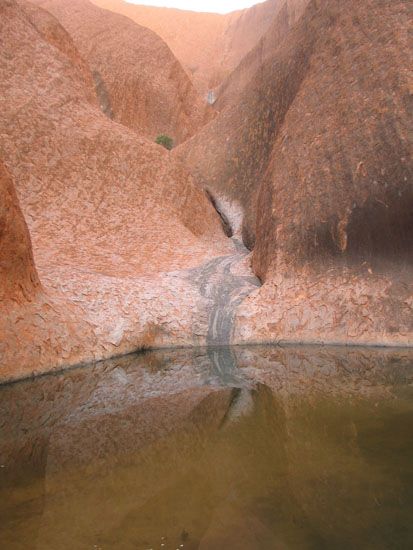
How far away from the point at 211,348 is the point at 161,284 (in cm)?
A: 153

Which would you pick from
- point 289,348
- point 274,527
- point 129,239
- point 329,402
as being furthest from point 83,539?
point 129,239

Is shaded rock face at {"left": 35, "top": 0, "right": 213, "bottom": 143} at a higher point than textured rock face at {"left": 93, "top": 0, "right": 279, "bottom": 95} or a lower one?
lower

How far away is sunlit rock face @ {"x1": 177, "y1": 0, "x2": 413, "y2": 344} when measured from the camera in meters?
8.20

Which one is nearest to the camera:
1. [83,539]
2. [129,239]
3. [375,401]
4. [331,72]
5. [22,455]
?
[83,539]

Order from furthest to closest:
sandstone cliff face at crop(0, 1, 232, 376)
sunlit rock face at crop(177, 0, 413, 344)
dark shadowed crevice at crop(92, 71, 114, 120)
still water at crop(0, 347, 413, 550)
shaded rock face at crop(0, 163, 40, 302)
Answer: dark shadowed crevice at crop(92, 71, 114, 120) → sunlit rock face at crop(177, 0, 413, 344) → sandstone cliff face at crop(0, 1, 232, 376) → shaded rock face at crop(0, 163, 40, 302) → still water at crop(0, 347, 413, 550)

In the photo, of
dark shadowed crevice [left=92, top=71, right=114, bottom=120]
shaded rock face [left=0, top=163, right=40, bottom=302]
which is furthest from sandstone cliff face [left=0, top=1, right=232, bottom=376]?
dark shadowed crevice [left=92, top=71, right=114, bottom=120]

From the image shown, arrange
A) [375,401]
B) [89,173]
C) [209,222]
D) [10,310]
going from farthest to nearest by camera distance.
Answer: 1. [209,222]
2. [89,173]
3. [10,310]
4. [375,401]

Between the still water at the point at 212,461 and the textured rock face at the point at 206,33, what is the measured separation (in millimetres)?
32010

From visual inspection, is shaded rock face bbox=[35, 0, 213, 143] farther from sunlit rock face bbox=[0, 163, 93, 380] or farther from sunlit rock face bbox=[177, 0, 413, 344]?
sunlit rock face bbox=[0, 163, 93, 380]

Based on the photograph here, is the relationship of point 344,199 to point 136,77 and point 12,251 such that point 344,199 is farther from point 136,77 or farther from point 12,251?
point 136,77

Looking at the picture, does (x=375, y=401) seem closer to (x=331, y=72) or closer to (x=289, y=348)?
(x=289, y=348)

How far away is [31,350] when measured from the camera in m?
A: 6.80

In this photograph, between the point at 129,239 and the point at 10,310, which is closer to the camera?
the point at 10,310

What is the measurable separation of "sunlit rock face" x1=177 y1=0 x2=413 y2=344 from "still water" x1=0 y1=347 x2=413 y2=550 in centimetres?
195
